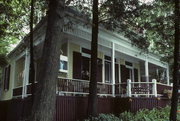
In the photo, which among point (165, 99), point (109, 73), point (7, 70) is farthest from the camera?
point (7, 70)

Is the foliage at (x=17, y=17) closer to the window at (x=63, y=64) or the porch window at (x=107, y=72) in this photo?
the window at (x=63, y=64)

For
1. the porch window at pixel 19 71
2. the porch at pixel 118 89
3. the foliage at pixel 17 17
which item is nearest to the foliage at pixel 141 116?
the porch at pixel 118 89

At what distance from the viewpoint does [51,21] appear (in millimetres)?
5230

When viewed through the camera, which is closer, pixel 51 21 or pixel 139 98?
pixel 51 21

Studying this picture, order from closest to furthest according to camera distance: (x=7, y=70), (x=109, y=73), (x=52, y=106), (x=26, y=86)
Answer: (x=52, y=106) < (x=26, y=86) < (x=109, y=73) < (x=7, y=70)

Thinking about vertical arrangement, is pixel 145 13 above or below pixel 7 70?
above

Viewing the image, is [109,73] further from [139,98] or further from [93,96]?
[93,96]

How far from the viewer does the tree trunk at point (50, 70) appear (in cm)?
462

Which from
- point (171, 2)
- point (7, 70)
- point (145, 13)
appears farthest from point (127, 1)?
point (7, 70)

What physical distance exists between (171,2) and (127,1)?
1837mm

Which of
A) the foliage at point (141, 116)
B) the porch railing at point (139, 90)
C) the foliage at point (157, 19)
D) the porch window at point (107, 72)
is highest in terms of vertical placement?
the foliage at point (157, 19)

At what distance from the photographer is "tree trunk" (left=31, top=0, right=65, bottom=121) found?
4.62 meters

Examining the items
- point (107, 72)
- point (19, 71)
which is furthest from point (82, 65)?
point (19, 71)

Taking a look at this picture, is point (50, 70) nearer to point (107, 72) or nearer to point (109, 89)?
point (109, 89)
